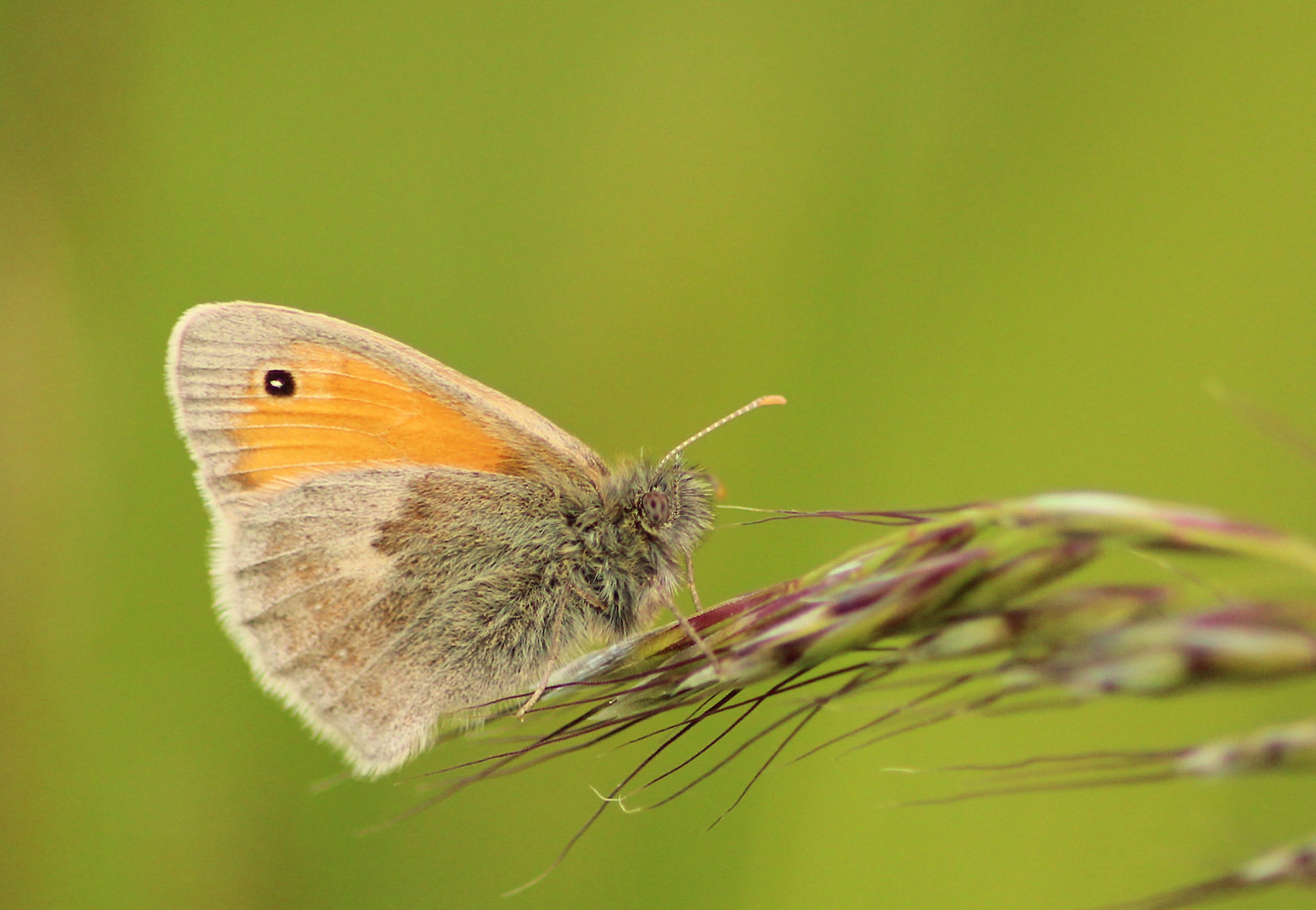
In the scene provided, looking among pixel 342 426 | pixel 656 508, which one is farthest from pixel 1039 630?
pixel 342 426

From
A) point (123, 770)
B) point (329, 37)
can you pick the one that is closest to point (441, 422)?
point (123, 770)

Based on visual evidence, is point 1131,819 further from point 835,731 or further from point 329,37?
point 329,37

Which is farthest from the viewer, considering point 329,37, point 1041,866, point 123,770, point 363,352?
point 329,37

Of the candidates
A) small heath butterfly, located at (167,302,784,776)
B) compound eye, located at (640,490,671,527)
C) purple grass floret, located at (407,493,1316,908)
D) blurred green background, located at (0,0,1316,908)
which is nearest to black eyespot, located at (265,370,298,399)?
small heath butterfly, located at (167,302,784,776)

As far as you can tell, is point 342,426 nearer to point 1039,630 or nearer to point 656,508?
point 656,508

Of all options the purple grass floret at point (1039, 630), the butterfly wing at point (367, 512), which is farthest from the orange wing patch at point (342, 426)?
the purple grass floret at point (1039, 630)

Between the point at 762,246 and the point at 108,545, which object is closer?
the point at 108,545
